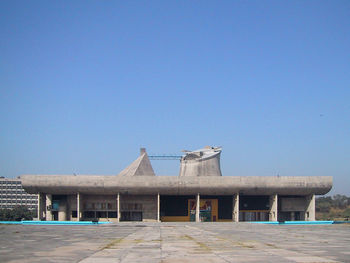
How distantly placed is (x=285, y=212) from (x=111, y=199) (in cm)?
2943

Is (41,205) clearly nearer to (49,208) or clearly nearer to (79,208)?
(49,208)

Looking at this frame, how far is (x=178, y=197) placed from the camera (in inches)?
2874

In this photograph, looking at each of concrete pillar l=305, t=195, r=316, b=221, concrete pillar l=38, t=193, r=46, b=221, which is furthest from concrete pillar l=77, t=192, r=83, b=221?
concrete pillar l=305, t=195, r=316, b=221

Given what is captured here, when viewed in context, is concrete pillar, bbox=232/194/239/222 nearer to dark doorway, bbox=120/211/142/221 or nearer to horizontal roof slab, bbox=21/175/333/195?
horizontal roof slab, bbox=21/175/333/195

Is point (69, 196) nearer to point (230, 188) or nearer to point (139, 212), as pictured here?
point (139, 212)

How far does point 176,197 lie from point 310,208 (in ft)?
73.0

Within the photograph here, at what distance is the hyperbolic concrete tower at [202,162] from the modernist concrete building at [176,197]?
1196 centimetres

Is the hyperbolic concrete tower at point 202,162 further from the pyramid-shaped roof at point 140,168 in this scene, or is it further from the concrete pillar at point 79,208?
the concrete pillar at point 79,208

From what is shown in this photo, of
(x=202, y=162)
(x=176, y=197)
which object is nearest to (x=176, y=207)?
(x=176, y=197)

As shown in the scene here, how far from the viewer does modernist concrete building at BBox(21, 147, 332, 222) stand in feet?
223

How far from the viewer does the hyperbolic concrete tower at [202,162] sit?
84.5m

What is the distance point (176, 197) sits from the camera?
7300 cm

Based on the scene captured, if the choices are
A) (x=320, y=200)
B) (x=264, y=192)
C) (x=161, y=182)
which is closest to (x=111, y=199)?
(x=161, y=182)

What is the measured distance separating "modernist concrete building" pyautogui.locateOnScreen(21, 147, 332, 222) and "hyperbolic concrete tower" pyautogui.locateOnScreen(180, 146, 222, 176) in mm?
11955
